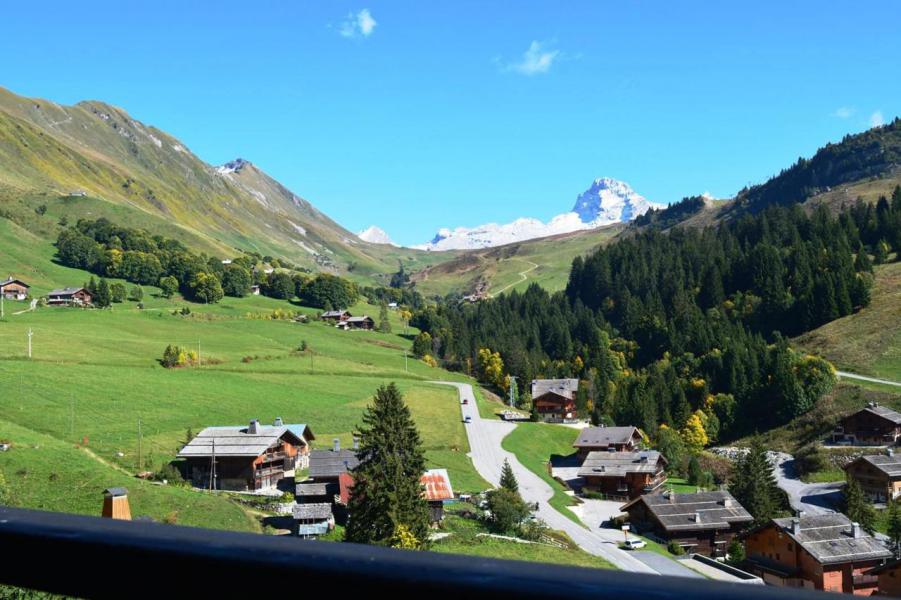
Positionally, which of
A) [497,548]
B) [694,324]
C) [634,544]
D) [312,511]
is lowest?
[634,544]

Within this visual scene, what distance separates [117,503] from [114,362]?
7544 centimetres

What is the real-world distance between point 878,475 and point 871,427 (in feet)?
43.4

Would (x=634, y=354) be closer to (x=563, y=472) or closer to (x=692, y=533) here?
(x=563, y=472)

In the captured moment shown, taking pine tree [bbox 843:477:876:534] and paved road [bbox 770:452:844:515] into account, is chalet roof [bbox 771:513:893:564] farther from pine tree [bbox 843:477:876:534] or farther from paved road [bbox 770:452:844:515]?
paved road [bbox 770:452:844:515]

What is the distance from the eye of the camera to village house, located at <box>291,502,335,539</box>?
46469 mm

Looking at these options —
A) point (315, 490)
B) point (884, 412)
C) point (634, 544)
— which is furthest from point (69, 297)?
point (884, 412)

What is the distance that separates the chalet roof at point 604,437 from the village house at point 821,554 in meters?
32.9

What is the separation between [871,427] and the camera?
78.5 metres

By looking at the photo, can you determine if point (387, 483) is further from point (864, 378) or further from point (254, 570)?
point (864, 378)

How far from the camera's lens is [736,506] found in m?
60.4

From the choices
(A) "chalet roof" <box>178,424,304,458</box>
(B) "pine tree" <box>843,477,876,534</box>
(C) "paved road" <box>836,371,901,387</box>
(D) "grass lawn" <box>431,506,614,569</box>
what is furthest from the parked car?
(C) "paved road" <box>836,371,901,387</box>

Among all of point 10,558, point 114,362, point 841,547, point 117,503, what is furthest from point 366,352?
point 10,558

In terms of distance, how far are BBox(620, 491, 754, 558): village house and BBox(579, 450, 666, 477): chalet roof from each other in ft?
37.0

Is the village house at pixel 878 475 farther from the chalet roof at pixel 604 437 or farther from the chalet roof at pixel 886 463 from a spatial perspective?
the chalet roof at pixel 604 437
